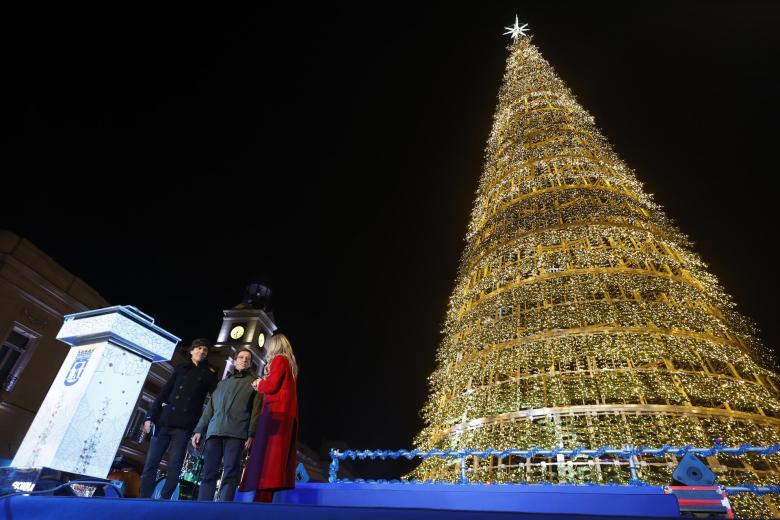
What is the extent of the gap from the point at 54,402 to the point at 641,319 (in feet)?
28.5

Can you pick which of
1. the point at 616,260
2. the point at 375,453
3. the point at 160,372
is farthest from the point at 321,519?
the point at 160,372

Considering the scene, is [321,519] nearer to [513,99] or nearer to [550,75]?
[513,99]

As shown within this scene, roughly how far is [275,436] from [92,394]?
2.00 metres

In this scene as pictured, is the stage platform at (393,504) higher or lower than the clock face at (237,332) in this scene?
lower

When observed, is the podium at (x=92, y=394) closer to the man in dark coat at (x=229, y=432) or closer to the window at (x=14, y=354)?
the man in dark coat at (x=229, y=432)

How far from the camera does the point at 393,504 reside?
4191 millimetres

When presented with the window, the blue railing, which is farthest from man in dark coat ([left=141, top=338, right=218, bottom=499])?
the window

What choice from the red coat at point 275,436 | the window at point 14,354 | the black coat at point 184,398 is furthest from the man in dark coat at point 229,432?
the window at point 14,354

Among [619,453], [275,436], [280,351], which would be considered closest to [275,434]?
[275,436]

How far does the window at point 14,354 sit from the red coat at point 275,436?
1529 cm

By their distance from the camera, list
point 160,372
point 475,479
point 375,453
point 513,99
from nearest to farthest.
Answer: point 375,453 → point 475,479 → point 513,99 → point 160,372

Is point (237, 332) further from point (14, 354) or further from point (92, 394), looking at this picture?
point (92, 394)

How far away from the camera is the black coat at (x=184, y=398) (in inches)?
161

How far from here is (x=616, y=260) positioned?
8.23 m
